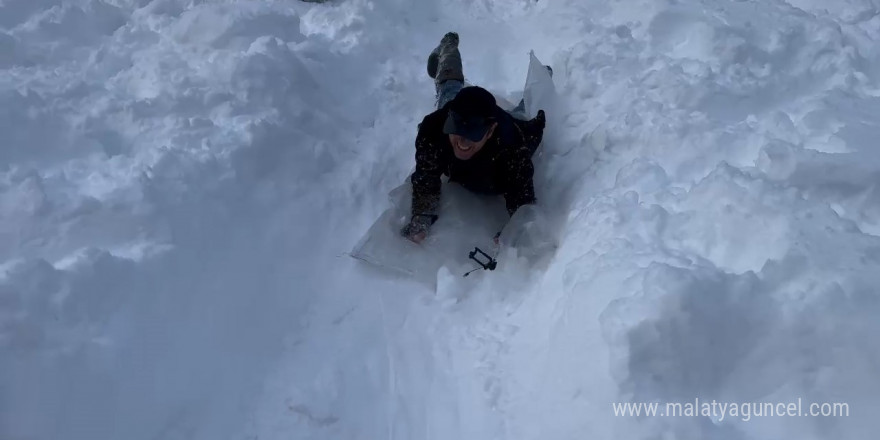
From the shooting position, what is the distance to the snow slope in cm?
210

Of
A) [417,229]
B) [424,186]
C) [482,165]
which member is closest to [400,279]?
[417,229]

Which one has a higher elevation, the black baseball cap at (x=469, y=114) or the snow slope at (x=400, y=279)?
the black baseball cap at (x=469, y=114)

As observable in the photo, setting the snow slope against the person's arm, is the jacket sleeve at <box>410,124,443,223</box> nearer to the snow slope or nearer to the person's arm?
the person's arm

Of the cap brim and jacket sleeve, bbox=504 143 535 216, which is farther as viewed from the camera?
jacket sleeve, bbox=504 143 535 216

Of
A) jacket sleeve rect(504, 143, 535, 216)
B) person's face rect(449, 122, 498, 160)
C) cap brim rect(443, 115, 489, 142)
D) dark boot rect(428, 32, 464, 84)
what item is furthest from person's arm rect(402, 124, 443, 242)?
dark boot rect(428, 32, 464, 84)

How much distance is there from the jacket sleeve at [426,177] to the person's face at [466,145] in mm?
111

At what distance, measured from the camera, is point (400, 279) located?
3.15 m

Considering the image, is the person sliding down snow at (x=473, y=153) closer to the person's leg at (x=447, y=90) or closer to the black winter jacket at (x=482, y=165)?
the black winter jacket at (x=482, y=165)

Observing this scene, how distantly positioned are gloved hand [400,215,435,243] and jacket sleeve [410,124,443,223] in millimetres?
23

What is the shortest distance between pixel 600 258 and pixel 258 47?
2.83 meters

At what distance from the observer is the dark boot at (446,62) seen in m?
4.10

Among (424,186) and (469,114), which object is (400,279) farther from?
(469,114)

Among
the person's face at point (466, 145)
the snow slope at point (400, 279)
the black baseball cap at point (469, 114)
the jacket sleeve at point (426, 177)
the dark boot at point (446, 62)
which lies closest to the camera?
the snow slope at point (400, 279)

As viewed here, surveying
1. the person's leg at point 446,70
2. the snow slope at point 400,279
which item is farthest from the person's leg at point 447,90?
the snow slope at point 400,279
